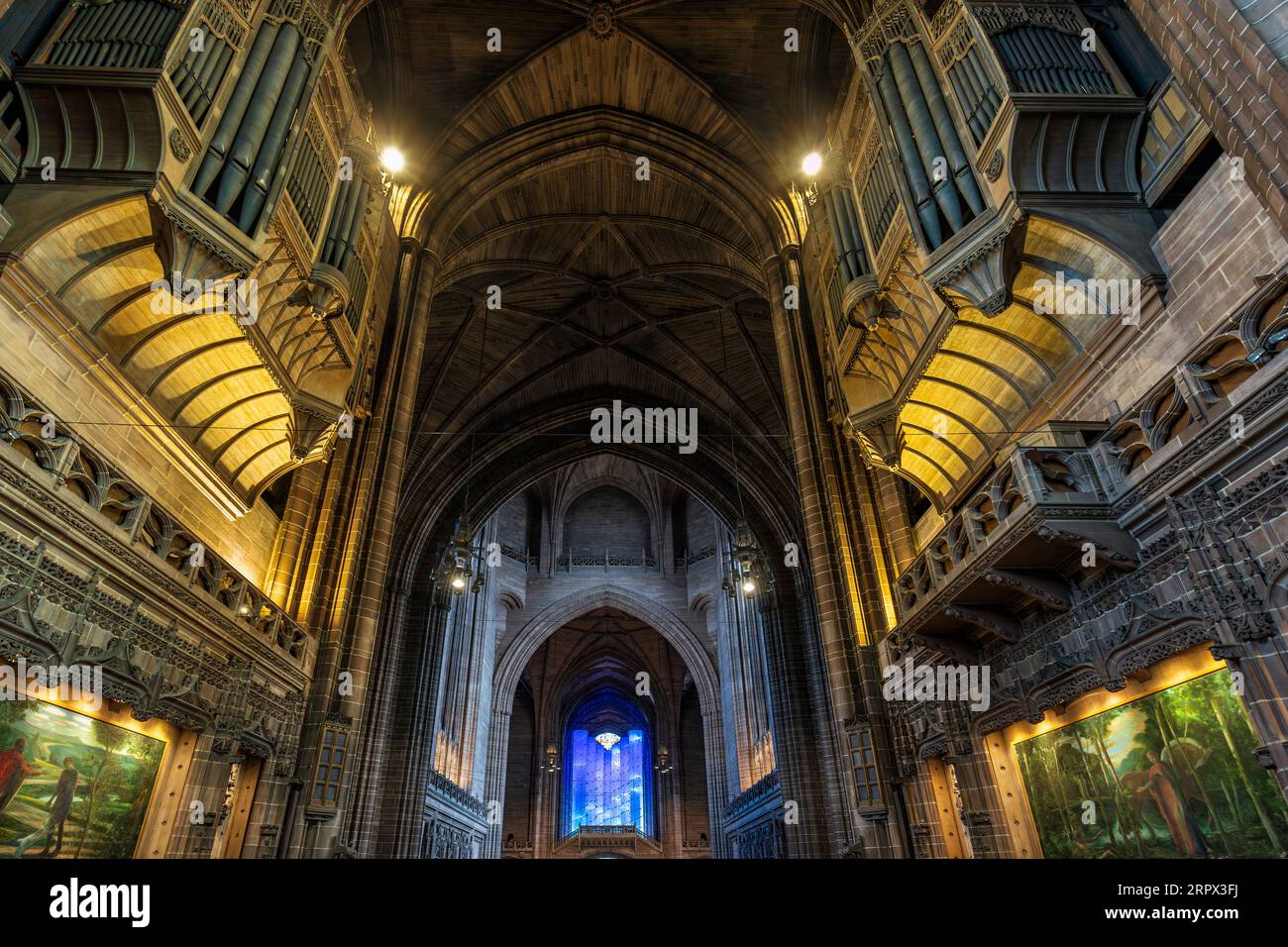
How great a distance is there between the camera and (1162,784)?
593cm

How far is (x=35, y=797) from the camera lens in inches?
228

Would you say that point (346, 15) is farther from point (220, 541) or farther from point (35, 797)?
point (35, 797)

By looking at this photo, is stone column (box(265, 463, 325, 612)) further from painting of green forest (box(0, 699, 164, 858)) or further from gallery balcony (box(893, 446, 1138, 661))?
gallery balcony (box(893, 446, 1138, 661))

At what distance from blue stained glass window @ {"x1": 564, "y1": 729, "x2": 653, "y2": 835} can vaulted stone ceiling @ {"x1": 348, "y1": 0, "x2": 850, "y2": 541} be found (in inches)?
1060

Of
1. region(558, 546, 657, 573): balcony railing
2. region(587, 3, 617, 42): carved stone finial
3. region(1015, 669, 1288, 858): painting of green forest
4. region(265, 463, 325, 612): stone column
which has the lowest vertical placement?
region(1015, 669, 1288, 858): painting of green forest

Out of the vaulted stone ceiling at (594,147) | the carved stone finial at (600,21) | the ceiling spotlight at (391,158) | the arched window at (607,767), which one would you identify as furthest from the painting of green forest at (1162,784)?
the arched window at (607,767)

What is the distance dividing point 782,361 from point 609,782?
110 feet

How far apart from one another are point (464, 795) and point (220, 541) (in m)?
16.6

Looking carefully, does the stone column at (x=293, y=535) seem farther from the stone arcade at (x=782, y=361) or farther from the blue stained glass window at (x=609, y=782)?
the blue stained glass window at (x=609, y=782)

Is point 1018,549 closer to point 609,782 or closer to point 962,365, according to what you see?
point 962,365

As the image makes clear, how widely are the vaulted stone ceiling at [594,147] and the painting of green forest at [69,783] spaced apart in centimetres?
1074

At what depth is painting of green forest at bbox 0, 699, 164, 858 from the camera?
554cm

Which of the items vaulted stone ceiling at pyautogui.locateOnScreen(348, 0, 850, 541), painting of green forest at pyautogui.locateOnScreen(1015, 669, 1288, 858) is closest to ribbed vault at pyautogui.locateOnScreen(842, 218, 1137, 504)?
painting of green forest at pyautogui.locateOnScreen(1015, 669, 1288, 858)
